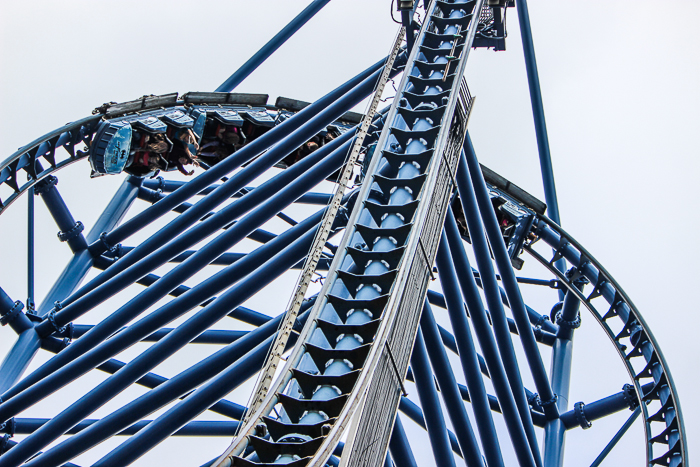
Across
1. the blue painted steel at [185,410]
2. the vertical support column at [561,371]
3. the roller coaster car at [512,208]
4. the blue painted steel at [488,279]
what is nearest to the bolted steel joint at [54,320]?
the blue painted steel at [185,410]

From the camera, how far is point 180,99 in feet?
48.5

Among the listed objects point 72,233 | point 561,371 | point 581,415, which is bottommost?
point 581,415

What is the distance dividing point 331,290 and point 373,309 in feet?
1.35

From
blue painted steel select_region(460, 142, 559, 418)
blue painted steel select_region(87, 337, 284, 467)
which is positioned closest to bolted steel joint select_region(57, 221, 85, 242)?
blue painted steel select_region(460, 142, 559, 418)

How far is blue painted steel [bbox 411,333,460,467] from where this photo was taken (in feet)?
25.8

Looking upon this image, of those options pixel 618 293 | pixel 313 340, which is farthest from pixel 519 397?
pixel 313 340

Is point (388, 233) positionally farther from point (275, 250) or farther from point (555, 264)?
point (555, 264)

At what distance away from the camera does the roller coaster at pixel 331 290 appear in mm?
5770

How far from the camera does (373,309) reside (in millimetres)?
6016

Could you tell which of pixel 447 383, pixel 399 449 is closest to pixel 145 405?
pixel 399 449

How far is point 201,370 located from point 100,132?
6.88 metres

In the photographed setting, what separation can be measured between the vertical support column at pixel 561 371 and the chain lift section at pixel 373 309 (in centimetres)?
687

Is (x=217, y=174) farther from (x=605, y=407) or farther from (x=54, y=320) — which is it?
(x=605, y=407)

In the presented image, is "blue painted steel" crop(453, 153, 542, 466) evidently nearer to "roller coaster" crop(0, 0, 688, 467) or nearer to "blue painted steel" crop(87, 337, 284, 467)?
"roller coaster" crop(0, 0, 688, 467)
